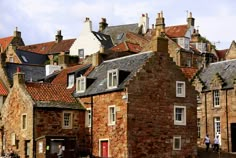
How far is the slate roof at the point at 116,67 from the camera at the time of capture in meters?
52.0

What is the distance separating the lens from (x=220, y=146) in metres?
60.6

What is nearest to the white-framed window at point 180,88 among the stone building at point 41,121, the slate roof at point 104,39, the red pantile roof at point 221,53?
the stone building at point 41,121

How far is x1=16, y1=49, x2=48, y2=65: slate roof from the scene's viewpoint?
310 ft

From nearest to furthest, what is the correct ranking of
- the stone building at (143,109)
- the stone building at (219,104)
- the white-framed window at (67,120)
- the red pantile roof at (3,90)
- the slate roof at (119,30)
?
the stone building at (143,109) → the white-framed window at (67,120) → the stone building at (219,104) → the red pantile roof at (3,90) → the slate roof at (119,30)

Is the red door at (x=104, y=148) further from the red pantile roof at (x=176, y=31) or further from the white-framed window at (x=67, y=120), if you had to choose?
the red pantile roof at (x=176, y=31)

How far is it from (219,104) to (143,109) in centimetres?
1413

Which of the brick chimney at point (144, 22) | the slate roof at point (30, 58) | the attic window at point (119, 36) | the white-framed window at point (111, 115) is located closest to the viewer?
the white-framed window at point (111, 115)

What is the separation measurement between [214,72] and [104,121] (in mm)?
18149

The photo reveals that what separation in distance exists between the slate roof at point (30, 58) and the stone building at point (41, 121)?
126 ft

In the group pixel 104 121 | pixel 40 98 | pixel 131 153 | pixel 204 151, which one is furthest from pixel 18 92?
pixel 204 151

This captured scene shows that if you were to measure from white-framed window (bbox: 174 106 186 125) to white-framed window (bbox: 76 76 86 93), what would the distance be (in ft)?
30.3

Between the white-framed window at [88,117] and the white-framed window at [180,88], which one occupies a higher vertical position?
the white-framed window at [180,88]

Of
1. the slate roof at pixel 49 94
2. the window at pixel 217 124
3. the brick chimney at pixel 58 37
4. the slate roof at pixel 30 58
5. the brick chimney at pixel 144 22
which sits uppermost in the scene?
the brick chimney at pixel 144 22

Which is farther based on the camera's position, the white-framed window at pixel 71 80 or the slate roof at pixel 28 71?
the slate roof at pixel 28 71
